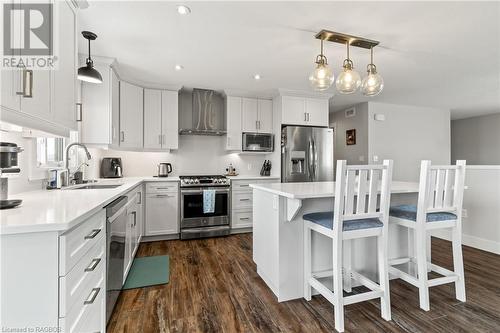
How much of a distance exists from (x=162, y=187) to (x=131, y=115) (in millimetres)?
1180

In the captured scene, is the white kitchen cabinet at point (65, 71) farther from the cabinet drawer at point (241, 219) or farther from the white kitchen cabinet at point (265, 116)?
the white kitchen cabinet at point (265, 116)

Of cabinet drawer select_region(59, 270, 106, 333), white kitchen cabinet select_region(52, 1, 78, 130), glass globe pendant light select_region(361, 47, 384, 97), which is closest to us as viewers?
cabinet drawer select_region(59, 270, 106, 333)

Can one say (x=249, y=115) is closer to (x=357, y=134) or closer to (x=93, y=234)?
(x=357, y=134)

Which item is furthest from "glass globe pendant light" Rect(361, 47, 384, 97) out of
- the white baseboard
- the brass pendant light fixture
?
the white baseboard

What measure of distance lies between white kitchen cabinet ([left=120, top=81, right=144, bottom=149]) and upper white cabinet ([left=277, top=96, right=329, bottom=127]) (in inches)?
91.1

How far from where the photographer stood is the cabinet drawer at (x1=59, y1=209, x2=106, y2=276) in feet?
3.24

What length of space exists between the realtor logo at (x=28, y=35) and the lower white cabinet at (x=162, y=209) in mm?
2376

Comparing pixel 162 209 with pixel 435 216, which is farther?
pixel 162 209

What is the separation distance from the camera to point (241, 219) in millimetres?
4051

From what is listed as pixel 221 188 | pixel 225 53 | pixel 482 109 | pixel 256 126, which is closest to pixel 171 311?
pixel 221 188

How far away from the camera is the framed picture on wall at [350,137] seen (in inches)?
203

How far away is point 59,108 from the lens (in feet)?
5.32

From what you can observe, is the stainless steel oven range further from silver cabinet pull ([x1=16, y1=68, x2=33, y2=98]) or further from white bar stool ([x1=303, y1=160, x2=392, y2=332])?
silver cabinet pull ([x1=16, y1=68, x2=33, y2=98])

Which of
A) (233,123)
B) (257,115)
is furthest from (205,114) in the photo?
(257,115)
